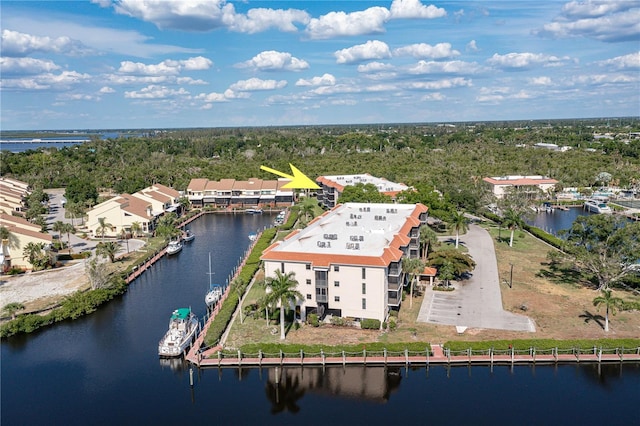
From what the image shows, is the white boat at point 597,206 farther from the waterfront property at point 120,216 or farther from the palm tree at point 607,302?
the waterfront property at point 120,216

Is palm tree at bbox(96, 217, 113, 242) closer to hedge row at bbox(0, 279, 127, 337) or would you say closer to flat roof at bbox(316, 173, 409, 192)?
hedge row at bbox(0, 279, 127, 337)

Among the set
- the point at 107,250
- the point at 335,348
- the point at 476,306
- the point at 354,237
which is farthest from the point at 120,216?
the point at 476,306

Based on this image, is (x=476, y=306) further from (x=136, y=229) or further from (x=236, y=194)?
(x=236, y=194)

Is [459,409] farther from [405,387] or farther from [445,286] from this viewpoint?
[445,286]

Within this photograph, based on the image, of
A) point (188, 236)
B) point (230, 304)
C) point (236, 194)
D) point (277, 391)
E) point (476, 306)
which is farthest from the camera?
point (236, 194)

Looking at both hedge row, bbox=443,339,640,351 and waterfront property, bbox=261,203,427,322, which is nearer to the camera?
hedge row, bbox=443,339,640,351

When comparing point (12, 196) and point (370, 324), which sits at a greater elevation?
point (12, 196)

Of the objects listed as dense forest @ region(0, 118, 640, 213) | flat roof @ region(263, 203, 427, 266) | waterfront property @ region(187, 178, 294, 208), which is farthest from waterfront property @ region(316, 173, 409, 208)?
flat roof @ region(263, 203, 427, 266)
